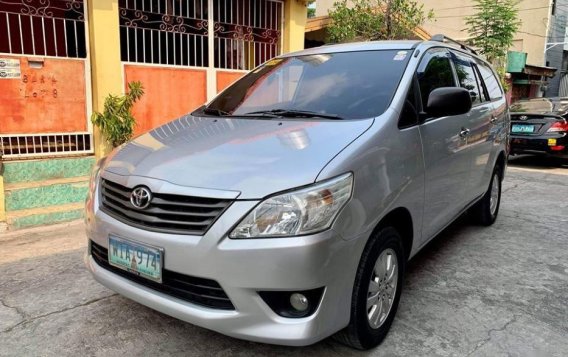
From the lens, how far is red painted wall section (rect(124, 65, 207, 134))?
627 cm

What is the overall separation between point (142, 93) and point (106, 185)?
369cm

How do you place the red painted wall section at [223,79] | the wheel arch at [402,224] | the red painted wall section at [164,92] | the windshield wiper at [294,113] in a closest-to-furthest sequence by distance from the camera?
the wheel arch at [402,224] < the windshield wiper at [294,113] < the red painted wall section at [164,92] < the red painted wall section at [223,79]

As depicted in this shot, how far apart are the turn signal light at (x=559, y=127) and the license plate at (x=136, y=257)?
28.8 ft

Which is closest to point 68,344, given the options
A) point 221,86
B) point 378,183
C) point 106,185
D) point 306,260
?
point 106,185

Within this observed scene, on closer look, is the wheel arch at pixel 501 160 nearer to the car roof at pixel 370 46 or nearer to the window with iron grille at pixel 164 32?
the car roof at pixel 370 46

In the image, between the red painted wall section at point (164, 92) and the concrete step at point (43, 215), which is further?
the red painted wall section at point (164, 92)

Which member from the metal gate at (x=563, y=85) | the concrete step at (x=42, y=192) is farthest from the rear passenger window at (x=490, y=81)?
the metal gate at (x=563, y=85)

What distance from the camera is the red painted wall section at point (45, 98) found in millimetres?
5270

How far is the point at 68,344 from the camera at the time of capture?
2596mm

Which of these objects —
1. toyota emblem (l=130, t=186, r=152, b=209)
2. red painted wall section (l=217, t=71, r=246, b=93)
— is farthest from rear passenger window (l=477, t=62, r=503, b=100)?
red painted wall section (l=217, t=71, r=246, b=93)

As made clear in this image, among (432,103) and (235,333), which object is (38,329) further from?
(432,103)

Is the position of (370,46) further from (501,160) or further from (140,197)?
(501,160)

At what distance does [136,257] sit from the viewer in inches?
88.9

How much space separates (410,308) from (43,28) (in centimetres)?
501
